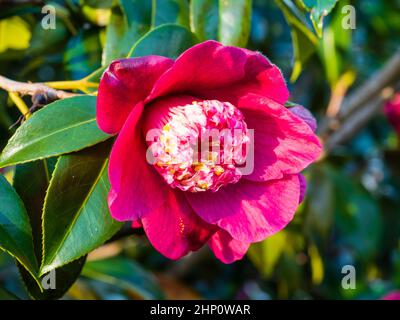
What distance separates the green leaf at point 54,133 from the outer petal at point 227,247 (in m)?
0.21

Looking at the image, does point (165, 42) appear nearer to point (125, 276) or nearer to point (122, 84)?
point (122, 84)

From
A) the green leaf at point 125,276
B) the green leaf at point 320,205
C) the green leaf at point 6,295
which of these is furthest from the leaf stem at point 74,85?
the green leaf at point 320,205

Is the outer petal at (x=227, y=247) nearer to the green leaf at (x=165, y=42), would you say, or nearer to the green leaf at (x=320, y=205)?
the green leaf at (x=165, y=42)

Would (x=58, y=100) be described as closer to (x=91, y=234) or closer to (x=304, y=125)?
(x=91, y=234)

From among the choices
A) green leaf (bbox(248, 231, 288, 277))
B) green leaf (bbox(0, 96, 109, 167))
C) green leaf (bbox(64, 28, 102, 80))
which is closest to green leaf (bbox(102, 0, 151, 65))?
green leaf (bbox(64, 28, 102, 80))

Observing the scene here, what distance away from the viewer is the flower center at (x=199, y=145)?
0.81 m

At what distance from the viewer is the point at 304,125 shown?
2.81 ft

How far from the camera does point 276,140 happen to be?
0.89 meters

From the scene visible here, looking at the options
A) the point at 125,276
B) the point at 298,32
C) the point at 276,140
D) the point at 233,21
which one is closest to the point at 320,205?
the point at 125,276

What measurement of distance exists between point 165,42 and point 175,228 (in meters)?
0.28

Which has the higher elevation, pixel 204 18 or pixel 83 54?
pixel 204 18

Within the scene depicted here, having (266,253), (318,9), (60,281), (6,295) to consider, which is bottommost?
(266,253)

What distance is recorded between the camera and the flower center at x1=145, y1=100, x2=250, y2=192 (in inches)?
31.9
